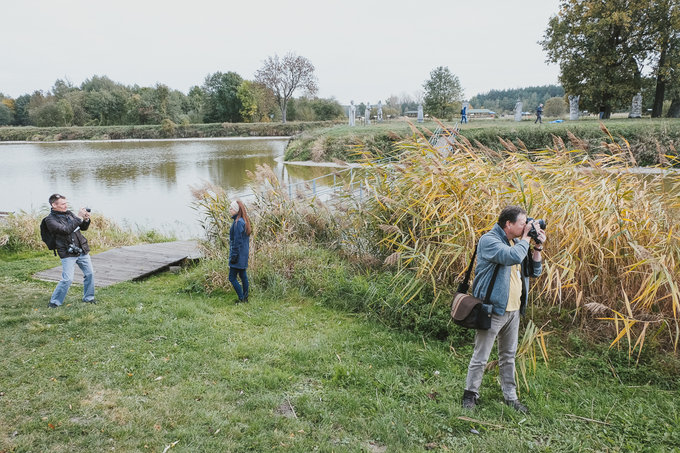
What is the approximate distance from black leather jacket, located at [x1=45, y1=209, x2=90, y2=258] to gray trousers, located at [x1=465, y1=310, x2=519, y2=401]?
192 inches

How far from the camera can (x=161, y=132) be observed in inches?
2016

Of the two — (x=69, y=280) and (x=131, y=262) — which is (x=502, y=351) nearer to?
(x=69, y=280)

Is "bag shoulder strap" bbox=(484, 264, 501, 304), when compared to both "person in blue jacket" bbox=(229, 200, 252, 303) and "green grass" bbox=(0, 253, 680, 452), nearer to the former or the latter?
"green grass" bbox=(0, 253, 680, 452)

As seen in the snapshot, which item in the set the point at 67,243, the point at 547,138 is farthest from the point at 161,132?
the point at 67,243

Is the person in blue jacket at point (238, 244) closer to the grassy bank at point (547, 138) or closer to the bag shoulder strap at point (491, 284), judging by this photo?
the bag shoulder strap at point (491, 284)

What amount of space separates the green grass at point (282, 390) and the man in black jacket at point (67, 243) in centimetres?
37

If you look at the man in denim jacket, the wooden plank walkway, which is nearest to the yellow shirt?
the man in denim jacket

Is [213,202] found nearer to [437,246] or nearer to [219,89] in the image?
[437,246]

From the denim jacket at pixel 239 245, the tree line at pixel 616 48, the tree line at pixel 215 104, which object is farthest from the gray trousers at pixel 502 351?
the tree line at pixel 215 104

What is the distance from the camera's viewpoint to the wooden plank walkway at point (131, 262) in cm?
646

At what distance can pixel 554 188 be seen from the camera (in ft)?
16.1

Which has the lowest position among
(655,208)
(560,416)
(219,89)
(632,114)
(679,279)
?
(560,416)

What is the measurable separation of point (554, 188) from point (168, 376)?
4.67m

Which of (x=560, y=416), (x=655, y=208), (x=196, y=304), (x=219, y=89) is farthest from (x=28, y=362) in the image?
(x=219, y=89)
